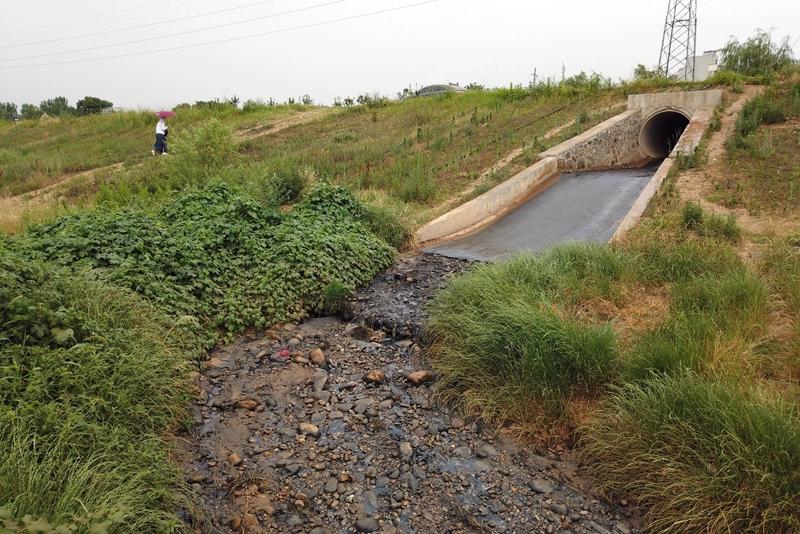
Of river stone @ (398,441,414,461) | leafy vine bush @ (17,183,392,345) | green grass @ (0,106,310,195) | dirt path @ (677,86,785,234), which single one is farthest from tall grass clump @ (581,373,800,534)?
green grass @ (0,106,310,195)

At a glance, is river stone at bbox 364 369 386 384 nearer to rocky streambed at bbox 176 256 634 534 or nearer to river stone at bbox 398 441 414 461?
rocky streambed at bbox 176 256 634 534

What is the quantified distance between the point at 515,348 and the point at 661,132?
1509 centimetres

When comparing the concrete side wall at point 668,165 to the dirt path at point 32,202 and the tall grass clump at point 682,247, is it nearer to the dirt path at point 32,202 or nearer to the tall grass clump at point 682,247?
the tall grass clump at point 682,247

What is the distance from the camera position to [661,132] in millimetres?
16812

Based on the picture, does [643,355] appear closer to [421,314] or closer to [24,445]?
[421,314]

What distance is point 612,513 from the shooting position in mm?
3453

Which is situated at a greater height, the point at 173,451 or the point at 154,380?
the point at 154,380

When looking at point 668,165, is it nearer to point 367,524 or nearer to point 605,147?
point 605,147

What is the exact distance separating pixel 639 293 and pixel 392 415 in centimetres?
296

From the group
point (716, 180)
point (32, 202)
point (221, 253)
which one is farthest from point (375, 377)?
point (32, 202)

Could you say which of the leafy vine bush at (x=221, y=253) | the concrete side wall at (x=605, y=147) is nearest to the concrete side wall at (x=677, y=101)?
the concrete side wall at (x=605, y=147)

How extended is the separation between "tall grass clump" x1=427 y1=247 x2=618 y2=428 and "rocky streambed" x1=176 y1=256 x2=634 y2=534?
0.27 meters

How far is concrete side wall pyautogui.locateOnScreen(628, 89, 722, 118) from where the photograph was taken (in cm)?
1464

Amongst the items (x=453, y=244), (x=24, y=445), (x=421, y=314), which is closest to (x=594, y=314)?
(x=421, y=314)
